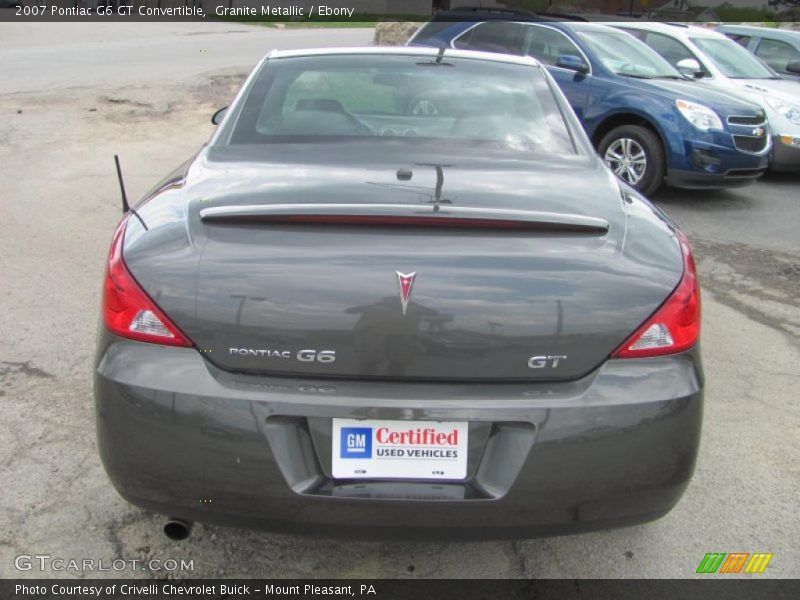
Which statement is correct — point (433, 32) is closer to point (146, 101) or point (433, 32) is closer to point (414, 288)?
point (146, 101)

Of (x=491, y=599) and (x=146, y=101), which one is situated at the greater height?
(x=491, y=599)

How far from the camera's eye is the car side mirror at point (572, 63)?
8.68 metres

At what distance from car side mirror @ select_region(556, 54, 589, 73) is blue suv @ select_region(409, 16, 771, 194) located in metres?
0.01

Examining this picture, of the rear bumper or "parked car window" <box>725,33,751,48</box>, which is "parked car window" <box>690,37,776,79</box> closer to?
"parked car window" <box>725,33,751,48</box>

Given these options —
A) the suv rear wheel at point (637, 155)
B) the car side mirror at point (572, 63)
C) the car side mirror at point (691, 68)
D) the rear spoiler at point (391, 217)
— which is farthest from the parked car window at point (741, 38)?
the rear spoiler at point (391, 217)

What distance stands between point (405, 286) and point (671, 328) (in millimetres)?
773

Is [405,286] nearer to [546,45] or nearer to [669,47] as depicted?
[546,45]

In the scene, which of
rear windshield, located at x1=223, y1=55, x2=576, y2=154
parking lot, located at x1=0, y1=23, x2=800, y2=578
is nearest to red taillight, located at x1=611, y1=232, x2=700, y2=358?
parking lot, located at x1=0, y1=23, x2=800, y2=578

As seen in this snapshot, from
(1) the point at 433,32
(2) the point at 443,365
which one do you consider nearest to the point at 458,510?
(2) the point at 443,365

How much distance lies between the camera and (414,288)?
7.06 ft

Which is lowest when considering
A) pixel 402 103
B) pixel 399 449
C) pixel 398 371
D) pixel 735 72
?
pixel 735 72

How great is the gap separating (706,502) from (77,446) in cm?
253

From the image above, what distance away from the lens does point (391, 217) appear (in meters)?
2.28

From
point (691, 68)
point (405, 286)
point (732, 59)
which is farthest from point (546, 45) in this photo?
point (405, 286)
